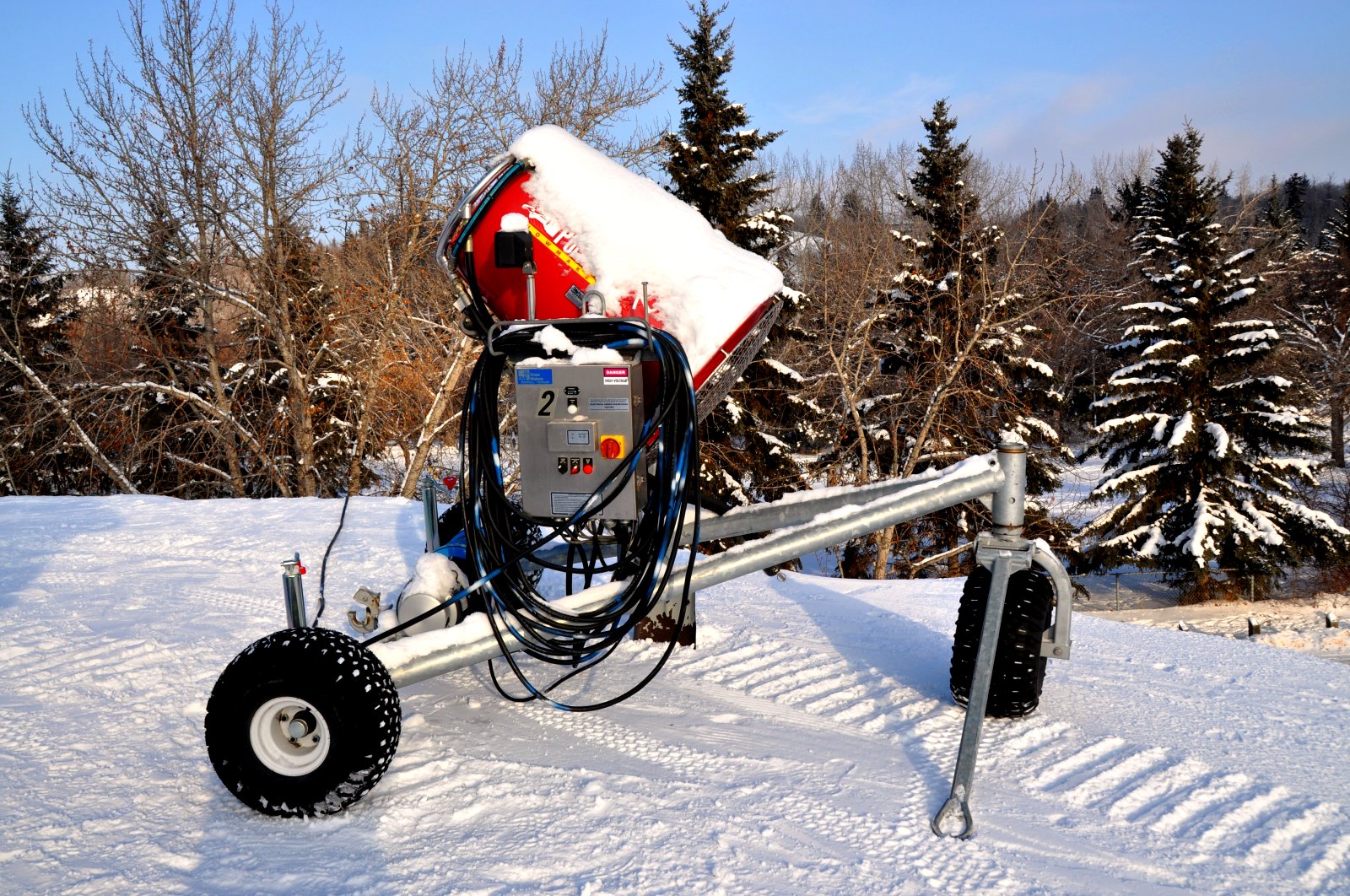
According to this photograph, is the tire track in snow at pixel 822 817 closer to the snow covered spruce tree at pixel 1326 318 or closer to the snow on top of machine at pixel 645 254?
the snow on top of machine at pixel 645 254

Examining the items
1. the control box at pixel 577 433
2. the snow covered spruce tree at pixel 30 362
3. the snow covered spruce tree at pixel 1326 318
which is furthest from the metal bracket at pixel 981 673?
the snow covered spruce tree at pixel 1326 318

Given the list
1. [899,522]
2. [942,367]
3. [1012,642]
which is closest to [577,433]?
[899,522]

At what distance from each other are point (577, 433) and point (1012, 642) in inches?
74.6

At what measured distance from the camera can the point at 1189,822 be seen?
9.44 ft

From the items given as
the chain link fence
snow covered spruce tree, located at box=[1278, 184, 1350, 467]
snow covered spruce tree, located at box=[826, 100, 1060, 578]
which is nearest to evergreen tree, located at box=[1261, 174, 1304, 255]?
snow covered spruce tree, located at box=[1278, 184, 1350, 467]

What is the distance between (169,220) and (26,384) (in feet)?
17.1

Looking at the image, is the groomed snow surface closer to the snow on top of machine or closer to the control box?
the control box

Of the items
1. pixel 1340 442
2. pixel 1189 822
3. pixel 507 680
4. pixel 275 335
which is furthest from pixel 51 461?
pixel 1340 442

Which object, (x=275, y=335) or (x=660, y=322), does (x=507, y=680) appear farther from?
(x=275, y=335)

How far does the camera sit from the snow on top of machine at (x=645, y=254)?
137 inches

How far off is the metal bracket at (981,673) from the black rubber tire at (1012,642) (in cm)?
29

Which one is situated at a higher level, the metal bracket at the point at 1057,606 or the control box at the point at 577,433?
the control box at the point at 577,433

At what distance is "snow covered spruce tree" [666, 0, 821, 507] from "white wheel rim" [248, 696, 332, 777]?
16.4 metres

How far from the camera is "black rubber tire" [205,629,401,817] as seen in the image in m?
2.74
